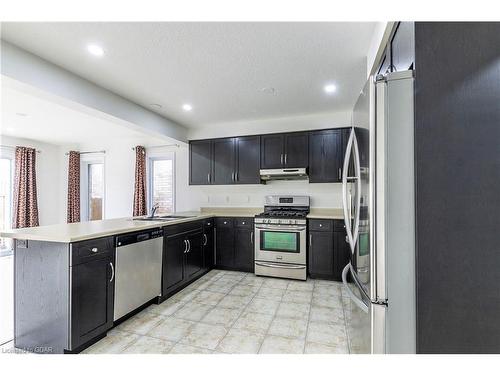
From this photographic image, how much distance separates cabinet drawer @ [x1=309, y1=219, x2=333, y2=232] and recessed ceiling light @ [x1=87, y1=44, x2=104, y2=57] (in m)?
3.13

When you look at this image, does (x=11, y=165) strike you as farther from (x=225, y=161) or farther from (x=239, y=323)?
(x=239, y=323)

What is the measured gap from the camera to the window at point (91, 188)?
569 centimetres

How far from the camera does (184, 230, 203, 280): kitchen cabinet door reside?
11.2ft

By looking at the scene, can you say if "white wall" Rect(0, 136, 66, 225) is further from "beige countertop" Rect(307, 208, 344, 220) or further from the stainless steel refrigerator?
the stainless steel refrigerator

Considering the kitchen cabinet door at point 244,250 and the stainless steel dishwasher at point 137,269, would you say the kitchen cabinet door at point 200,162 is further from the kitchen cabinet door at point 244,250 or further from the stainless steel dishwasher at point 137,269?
the stainless steel dishwasher at point 137,269

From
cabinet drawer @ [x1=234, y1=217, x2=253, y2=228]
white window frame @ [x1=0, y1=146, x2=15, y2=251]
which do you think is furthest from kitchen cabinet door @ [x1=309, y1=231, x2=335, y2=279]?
white window frame @ [x1=0, y1=146, x2=15, y2=251]

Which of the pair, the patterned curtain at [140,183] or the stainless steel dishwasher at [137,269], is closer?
the stainless steel dishwasher at [137,269]

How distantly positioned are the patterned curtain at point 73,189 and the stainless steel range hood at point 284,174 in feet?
14.3

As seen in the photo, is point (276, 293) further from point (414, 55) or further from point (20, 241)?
point (414, 55)

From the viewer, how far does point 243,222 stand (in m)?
4.04

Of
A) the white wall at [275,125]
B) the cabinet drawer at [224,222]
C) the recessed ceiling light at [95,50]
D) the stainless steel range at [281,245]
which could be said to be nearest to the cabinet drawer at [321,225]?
the stainless steel range at [281,245]

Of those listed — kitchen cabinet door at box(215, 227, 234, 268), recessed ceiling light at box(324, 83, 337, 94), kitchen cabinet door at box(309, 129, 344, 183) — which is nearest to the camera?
recessed ceiling light at box(324, 83, 337, 94)

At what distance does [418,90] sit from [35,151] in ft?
22.5

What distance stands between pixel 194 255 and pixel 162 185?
2090 millimetres
